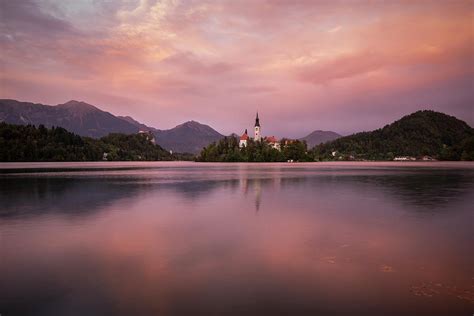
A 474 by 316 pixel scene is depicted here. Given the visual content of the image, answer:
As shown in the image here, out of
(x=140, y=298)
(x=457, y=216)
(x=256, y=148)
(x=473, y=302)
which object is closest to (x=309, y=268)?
(x=473, y=302)

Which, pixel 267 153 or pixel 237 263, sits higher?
pixel 267 153

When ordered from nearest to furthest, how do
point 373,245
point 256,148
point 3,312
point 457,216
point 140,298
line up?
1. point 3,312
2. point 140,298
3. point 373,245
4. point 457,216
5. point 256,148

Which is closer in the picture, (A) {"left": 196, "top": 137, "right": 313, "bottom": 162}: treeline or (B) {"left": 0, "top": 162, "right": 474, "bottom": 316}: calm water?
(B) {"left": 0, "top": 162, "right": 474, "bottom": 316}: calm water

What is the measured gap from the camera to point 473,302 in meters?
7.97

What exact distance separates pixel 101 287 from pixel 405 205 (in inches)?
892

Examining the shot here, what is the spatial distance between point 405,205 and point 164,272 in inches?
819

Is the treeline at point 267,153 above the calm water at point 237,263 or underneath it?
above

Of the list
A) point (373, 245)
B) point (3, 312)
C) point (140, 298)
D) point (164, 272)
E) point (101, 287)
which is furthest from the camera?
point (373, 245)

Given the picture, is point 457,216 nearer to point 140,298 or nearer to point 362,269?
point 362,269

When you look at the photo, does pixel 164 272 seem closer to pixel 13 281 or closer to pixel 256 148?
pixel 13 281

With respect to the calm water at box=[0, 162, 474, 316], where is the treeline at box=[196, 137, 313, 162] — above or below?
above

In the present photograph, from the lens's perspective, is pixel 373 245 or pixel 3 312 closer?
pixel 3 312

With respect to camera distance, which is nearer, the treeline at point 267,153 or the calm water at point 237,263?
the calm water at point 237,263

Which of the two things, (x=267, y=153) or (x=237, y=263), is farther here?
(x=267, y=153)
